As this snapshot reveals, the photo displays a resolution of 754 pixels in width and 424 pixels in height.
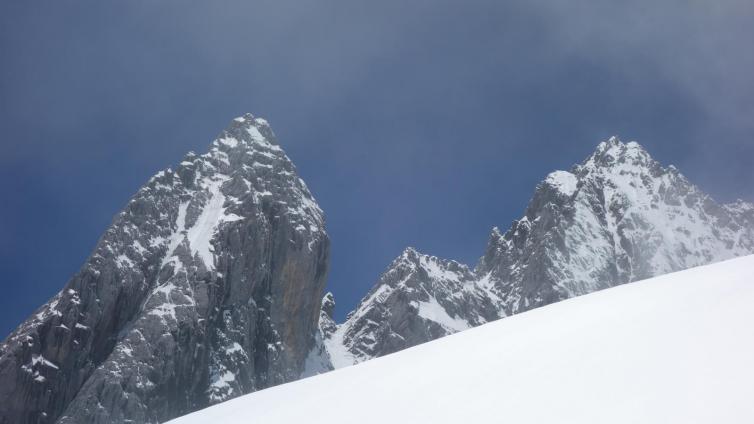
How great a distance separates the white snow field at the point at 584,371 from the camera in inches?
284

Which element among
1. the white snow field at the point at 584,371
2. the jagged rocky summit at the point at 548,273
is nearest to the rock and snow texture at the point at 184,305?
the jagged rocky summit at the point at 548,273

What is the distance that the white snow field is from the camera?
7203mm

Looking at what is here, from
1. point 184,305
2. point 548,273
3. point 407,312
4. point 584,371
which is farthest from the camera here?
point 548,273

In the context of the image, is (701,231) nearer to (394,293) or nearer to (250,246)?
(394,293)

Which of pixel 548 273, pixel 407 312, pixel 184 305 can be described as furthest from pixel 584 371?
pixel 548 273

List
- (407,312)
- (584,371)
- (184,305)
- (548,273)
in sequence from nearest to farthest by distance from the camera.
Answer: (584,371)
(184,305)
(407,312)
(548,273)

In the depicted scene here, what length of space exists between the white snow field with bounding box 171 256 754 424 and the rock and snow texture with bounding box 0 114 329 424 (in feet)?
290

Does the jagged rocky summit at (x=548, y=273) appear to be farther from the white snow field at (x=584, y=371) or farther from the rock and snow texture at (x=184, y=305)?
the white snow field at (x=584, y=371)

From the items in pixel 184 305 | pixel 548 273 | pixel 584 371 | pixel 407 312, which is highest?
pixel 548 273

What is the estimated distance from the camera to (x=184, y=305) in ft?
349

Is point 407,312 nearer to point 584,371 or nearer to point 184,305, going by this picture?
point 184,305

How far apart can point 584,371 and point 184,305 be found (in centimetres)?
10371

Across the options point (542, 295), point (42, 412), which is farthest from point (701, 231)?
point (42, 412)

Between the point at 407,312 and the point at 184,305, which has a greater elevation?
the point at 407,312
